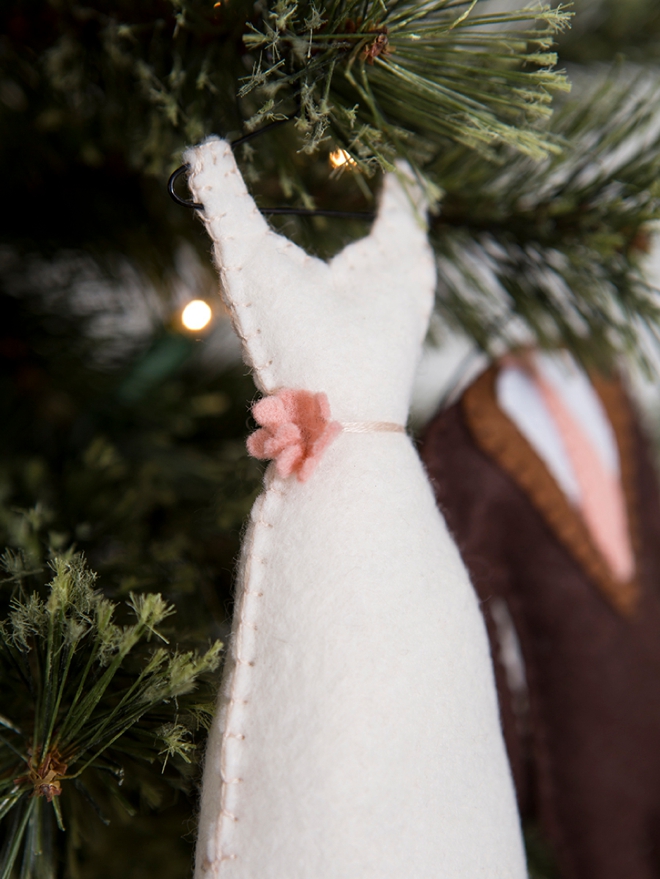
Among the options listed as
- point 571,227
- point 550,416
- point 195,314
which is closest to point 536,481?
point 550,416

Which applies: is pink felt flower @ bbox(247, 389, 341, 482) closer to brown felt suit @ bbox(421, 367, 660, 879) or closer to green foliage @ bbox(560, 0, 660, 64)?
brown felt suit @ bbox(421, 367, 660, 879)

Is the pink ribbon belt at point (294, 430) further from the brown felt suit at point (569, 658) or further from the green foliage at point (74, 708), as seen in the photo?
the brown felt suit at point (569, 658)

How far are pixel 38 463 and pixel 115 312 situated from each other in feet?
0.62

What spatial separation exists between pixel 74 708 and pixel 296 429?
0.16 m

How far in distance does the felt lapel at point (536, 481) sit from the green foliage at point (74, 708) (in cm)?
30

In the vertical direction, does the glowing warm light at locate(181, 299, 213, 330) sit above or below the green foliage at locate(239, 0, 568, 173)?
below

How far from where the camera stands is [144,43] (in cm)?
36

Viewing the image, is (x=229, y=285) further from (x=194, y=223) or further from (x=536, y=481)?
(x=536, y=481)

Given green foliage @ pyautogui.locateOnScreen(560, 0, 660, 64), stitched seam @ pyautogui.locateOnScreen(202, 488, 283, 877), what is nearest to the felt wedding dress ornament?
stitched seam @ pyautogui.locateOnScreen(202, 488, 283, 877)

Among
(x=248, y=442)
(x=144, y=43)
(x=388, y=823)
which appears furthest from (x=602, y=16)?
(x=388, y=823)

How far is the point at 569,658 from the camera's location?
52 cm

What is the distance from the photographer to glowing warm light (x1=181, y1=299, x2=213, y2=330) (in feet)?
1.27

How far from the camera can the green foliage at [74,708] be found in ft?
0.86

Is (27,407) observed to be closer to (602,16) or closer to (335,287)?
(335,287)
